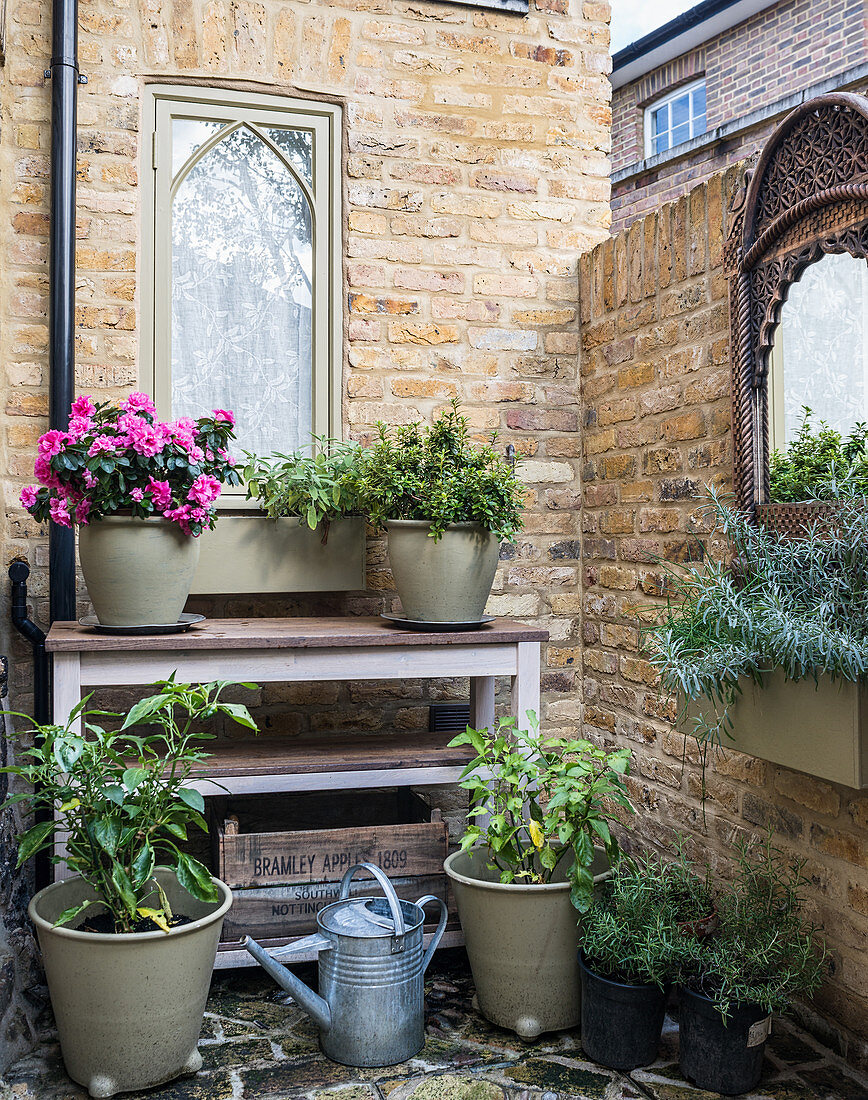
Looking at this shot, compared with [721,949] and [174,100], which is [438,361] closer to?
[174,100]

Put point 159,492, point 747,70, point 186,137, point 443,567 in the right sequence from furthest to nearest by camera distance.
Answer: point 747,70 < point 186,137 < point 443,567 < point 159,492

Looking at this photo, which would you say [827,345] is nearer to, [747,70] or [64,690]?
[64,690]

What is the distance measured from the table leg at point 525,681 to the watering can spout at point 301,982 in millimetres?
911

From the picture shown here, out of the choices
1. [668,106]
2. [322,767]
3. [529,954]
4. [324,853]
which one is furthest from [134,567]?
[668,106]

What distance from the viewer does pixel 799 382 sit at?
2.39 metres

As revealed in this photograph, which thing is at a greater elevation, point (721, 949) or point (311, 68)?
point (311, 68)

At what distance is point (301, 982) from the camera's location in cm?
228

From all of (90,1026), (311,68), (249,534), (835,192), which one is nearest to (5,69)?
(311,68)

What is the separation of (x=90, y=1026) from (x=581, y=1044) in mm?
1197

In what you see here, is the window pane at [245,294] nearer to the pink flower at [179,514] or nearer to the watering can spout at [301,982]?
the pink flower at [179,514]

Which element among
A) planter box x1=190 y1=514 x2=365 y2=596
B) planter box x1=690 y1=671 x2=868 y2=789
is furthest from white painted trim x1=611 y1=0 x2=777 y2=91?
planter box x1=690 y1=671 x2=868 y2=789

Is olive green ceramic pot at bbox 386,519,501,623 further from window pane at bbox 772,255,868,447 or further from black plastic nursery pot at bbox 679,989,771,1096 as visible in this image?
black plastic nursery pot at bbox 679,989,771,1096

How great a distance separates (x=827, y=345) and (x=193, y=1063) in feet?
7.68

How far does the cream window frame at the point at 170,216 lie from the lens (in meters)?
3.23
